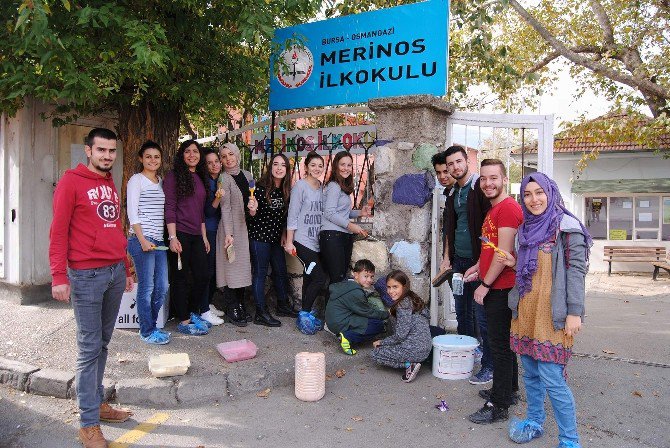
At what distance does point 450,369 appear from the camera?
4641 mm

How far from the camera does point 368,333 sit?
5133 millimetres

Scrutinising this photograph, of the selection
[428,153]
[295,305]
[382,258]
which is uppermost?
[428,153]

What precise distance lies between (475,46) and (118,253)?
22.5 feet

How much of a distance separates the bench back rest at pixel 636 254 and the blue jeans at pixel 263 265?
39.1 feet

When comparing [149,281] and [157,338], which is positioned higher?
[149,281]

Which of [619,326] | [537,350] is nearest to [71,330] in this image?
[537,350]

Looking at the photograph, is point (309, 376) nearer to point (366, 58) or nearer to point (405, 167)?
point (405, 167)

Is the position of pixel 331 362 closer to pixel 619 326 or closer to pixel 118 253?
pixel 118 253

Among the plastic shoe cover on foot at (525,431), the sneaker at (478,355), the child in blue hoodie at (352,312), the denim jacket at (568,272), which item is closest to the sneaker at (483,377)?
the sneaker at (478,355)

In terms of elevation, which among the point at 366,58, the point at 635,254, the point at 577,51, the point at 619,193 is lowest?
the point at 635,254

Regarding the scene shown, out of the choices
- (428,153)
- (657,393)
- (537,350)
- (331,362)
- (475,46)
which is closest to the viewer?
(537,350)

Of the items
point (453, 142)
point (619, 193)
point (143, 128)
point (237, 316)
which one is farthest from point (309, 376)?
point (619, 193)

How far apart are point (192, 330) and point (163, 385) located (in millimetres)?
1096

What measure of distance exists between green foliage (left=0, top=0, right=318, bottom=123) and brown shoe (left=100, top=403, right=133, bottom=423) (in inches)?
100
